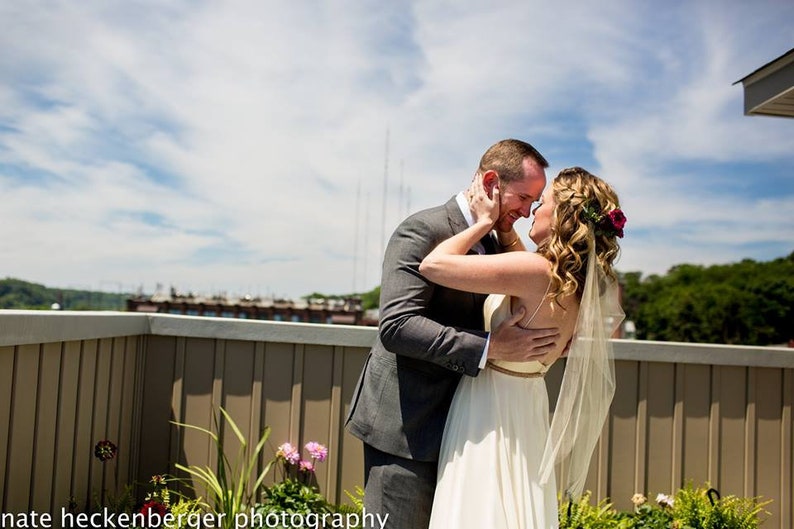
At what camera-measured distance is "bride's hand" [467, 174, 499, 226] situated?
2311 millimetres

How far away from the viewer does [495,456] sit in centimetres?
220

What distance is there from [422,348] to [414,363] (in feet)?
0.63

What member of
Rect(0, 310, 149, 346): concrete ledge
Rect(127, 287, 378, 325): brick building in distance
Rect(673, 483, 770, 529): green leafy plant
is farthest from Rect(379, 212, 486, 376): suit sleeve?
Rect(127, 287, 378, 325): brick building in distance

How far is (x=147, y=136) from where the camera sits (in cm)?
9938

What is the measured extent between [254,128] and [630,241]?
159ft

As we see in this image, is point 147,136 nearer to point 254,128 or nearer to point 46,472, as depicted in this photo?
point 254,128

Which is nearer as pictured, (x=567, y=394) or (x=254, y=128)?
(x=567, y=394)

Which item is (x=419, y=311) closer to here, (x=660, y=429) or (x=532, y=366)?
(x=532, y=366)

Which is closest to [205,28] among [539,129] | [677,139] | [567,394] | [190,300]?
[539,129]

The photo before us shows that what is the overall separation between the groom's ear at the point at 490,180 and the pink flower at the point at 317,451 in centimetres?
197

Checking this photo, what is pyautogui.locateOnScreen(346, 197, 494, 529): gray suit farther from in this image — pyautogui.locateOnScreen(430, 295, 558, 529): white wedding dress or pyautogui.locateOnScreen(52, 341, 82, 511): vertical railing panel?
pyautogui.locateOnScreen(52, 341, 82, 511): vertical railing panel

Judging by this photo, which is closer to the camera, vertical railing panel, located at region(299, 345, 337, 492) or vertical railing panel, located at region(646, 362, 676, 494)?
vertical railing panel, located at region(299, 345, 337, 492)

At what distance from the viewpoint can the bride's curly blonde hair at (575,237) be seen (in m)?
2.20

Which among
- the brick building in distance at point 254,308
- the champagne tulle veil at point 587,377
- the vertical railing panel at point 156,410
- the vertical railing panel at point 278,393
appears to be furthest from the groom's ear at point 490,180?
the brick building in distance at point 254,308
